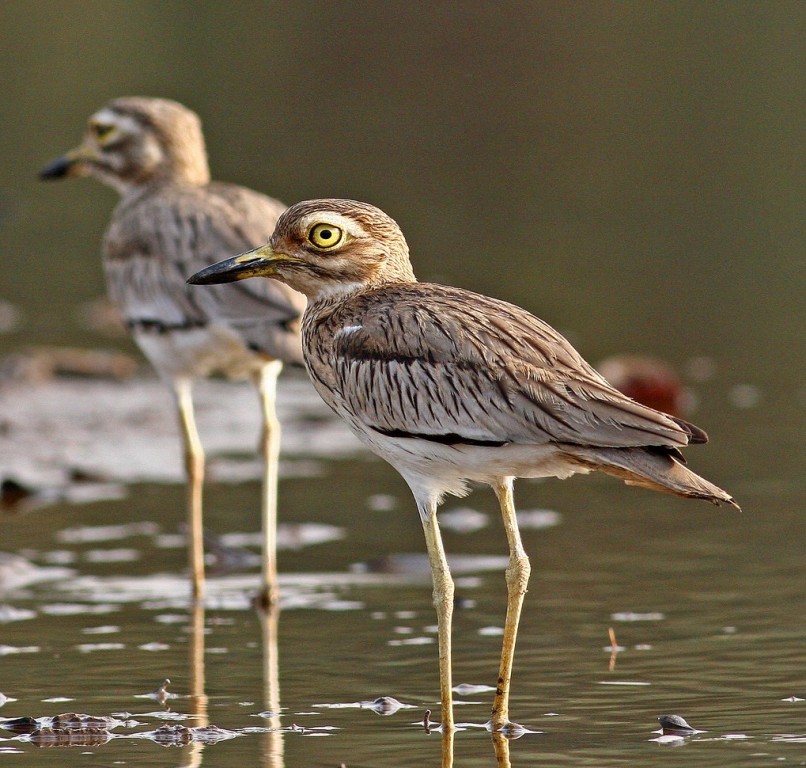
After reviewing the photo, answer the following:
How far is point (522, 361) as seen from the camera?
18.2 feet

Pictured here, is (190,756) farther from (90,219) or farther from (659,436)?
(90,219)

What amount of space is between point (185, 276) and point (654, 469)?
10.8ft

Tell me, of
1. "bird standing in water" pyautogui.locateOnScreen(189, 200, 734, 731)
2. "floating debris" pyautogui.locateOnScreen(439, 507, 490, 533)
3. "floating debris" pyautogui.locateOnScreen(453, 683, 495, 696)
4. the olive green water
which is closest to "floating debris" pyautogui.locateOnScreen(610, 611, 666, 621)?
the olive green water

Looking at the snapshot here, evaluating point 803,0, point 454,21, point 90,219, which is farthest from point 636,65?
point 90,219

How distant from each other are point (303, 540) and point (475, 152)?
Result: 19.9m

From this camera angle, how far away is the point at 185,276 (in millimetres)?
7984

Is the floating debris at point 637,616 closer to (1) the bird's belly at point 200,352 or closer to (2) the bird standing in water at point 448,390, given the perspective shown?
(2) the bird standing in water at point 448,390

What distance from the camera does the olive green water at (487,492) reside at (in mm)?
5836

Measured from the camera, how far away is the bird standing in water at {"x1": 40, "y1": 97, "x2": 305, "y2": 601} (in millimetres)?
7609

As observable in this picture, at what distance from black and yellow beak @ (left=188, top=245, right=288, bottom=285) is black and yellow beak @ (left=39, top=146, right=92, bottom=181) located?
126 inches

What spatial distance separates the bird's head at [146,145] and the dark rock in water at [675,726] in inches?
172

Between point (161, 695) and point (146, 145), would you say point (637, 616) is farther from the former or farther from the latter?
point (146, 145)

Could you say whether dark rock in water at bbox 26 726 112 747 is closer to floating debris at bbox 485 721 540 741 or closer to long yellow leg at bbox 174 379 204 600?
floating debris at bbox 485 721 540 741

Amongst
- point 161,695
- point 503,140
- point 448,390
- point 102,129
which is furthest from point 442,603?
point 503,140
